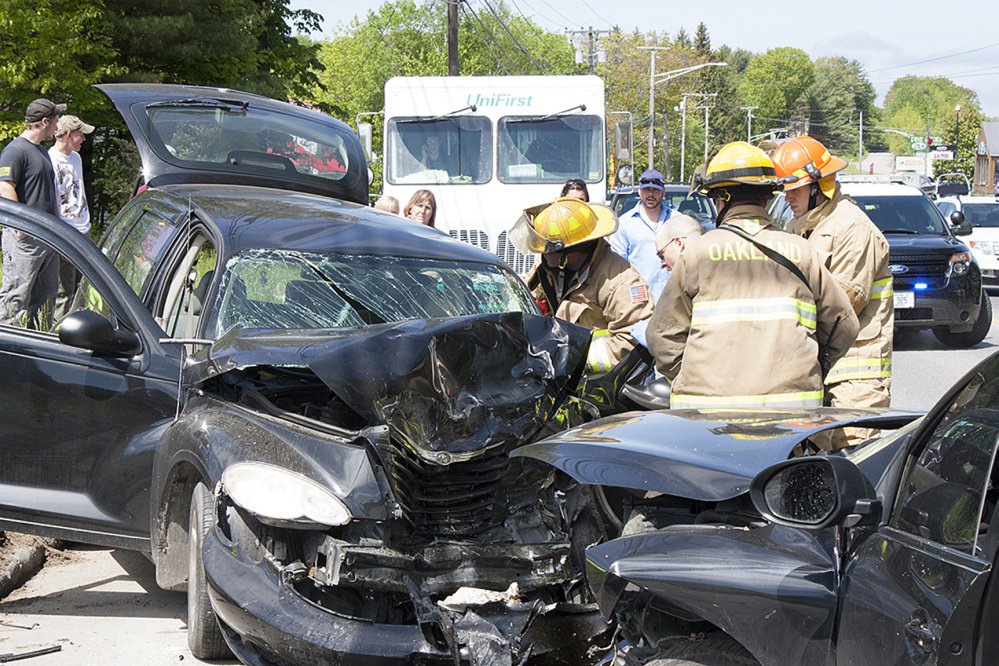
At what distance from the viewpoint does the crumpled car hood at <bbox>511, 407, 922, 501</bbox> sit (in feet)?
10.6

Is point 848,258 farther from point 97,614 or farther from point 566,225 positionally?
point 97,614

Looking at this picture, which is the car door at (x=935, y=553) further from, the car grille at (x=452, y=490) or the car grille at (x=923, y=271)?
the car grille at (x=923, y=271)

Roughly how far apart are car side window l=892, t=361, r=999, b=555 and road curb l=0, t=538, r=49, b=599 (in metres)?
4.27

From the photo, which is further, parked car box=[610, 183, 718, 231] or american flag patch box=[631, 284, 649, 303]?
parked car box=[610, 183, 718, 231]

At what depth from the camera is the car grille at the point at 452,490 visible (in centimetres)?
425

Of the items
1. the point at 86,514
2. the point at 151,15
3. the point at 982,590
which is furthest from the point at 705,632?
the point at 151,15

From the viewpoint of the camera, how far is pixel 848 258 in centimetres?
541

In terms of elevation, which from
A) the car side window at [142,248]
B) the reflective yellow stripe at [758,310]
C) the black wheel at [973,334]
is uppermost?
the car side window at [142,248]

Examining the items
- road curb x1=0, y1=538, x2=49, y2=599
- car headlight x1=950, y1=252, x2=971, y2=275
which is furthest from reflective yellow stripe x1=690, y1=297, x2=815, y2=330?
car headlight x1=950, y1=252, x2=971, y2=275

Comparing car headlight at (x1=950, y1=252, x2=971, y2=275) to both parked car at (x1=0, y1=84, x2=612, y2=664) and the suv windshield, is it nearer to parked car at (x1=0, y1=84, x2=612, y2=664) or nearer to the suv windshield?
the suv windshield

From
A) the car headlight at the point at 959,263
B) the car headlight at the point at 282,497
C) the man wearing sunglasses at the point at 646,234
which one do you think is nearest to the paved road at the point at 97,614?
the car headlight at the point at 282,497

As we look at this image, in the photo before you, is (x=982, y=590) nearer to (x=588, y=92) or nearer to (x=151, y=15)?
(x=588, y=92)

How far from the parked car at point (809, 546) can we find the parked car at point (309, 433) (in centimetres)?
81

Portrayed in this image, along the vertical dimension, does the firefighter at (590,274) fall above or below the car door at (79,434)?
above
